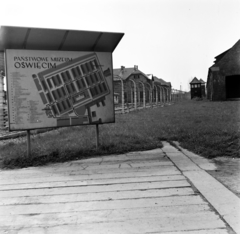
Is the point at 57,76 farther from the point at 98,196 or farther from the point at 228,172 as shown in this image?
the point at 228,172

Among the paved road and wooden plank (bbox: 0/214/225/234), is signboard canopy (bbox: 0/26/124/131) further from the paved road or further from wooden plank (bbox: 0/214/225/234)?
wooden plank (bbox: 0/214/225/234)

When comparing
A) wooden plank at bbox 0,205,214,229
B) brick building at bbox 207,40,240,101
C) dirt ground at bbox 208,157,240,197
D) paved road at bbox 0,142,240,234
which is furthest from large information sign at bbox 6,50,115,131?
brick building at bbox 207,40,240,101

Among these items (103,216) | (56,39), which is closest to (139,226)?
(103,216)

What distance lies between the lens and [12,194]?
332 centimetres

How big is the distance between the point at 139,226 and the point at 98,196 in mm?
871

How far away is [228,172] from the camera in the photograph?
13.0ft

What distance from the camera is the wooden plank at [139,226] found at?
90.2 inches

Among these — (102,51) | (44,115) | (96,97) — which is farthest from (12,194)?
(102,51)

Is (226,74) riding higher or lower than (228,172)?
higher

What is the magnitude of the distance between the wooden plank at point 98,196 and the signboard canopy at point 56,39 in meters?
2.91

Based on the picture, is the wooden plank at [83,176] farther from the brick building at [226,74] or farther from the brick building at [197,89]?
the brick building at [197,89]

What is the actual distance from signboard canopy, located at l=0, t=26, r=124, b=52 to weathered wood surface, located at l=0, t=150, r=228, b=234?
2.29 meters

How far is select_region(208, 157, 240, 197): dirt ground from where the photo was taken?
11.0 ft

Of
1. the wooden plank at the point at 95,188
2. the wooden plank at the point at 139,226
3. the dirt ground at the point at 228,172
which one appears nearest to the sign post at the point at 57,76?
the wooden plank at the point at 95,188
